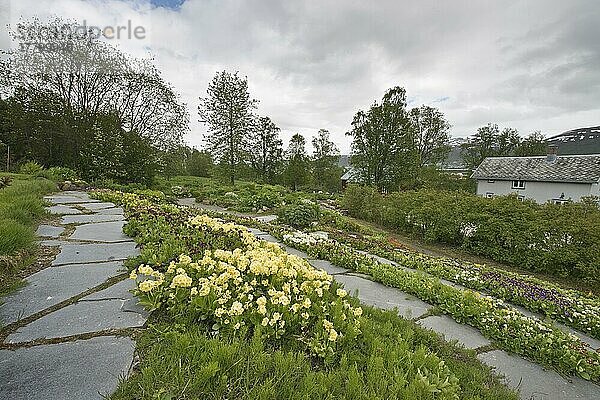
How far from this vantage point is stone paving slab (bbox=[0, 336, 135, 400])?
1105 millimetres

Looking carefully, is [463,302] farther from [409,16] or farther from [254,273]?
[409,16]

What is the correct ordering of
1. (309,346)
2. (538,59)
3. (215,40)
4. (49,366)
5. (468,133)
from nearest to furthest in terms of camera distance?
1. (49,366)
2. (309,346)
3. (215,40)
4. (538,59)
5. (468,133)

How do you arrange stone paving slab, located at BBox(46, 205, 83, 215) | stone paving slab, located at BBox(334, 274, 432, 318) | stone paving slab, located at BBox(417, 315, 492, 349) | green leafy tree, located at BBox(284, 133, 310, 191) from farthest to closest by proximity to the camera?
green leafy tree, located at BBox(284, 133, 310, 191) < stone paving slab, located at BBox(46, 205, 83, 215) < stone paving slab, located at BBox(334, 274, 432, 318) < stone paving slab, located at BBox(417, 315, 492, 349)

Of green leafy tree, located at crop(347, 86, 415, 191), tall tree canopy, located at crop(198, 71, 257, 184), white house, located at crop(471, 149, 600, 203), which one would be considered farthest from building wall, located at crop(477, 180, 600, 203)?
tall tree canopy, located at crop(198, 71, 257, 184)

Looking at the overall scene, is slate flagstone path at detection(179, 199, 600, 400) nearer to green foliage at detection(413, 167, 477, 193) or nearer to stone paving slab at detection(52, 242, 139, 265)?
stone paving slab at detection(52, 242, 139, 265)

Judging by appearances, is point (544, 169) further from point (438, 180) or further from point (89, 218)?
point (89, 218)

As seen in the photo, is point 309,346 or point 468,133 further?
point 468,133

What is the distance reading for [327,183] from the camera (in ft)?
88.4

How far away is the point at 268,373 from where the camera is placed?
1.30 metres

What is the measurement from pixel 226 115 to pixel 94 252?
16.5 metres

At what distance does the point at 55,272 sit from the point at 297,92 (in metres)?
13.3

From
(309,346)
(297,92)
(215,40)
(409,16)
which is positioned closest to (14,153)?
(215,40)

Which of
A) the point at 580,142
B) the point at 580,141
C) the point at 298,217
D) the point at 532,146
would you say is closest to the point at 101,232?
the point at 298,217

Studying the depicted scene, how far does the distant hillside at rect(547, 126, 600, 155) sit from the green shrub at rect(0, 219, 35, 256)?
56766 mm
